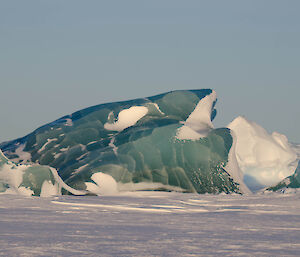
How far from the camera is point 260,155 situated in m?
14.6

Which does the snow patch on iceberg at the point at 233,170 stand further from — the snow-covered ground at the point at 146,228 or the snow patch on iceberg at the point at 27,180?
the snow patch on iceberg at the point at 27,180

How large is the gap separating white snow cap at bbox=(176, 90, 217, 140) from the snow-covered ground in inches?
118

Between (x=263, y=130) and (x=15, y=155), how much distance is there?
7785 millimetres

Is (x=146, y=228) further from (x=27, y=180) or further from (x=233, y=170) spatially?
(x=233, y=170)

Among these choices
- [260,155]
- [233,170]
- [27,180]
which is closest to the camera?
[27,180]

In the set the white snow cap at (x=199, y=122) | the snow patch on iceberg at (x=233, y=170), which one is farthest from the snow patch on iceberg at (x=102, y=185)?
the snow patch on iceberg at (x=233, y=170)

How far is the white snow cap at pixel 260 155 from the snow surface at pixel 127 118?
4.05 m

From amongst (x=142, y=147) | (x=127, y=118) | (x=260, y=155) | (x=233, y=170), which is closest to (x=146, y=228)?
(x=142, y=147)

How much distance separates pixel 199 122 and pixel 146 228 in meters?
6.40

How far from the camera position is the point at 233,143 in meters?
9.75

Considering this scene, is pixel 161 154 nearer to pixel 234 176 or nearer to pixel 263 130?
pixel 234 176

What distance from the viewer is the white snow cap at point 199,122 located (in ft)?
31.4

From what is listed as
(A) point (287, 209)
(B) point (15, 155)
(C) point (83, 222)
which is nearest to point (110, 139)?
(B) point (15, 155)

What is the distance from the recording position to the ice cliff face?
9.02m
